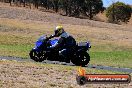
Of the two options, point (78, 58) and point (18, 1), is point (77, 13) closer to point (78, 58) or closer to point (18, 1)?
point (18, 1)

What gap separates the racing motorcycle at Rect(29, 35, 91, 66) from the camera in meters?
19.8

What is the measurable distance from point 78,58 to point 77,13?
10831cm

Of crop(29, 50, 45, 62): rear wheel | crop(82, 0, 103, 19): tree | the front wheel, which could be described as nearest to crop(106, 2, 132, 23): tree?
crop(82, 0, 103, 19): tree

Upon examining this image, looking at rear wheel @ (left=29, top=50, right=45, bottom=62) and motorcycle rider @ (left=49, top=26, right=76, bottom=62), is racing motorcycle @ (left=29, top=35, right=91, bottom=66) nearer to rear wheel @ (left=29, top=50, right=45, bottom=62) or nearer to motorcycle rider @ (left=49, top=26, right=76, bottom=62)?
rear wheel @ (left=29, top=50, right=45, bottom=62)

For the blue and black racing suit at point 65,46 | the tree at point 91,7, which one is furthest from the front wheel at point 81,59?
the tree at point 91,7

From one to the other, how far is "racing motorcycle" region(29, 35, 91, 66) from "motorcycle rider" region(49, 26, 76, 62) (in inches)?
5.7

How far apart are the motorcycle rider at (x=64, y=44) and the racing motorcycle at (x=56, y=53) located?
0.48 ft

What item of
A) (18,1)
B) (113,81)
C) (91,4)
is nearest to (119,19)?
(91,4)

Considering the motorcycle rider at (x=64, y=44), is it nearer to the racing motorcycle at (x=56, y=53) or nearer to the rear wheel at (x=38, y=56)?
the racing motorcycle at (x=56, y=53)

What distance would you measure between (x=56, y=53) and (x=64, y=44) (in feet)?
2.08

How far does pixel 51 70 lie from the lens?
15.0m

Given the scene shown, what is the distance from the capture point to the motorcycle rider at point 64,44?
19.5 meters

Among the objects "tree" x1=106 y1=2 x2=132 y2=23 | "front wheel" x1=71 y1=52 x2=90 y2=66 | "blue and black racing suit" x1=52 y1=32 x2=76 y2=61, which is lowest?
"tree" x1=106 y1=2 x2=132 y2=23

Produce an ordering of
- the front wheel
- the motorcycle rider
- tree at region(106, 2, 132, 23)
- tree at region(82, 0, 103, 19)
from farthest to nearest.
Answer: tree at region(106, 2, 132, 23), tree at region(82, 0, 103, 19), the front wheel, the motorcycle rider
